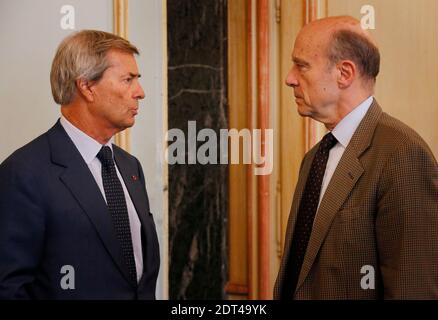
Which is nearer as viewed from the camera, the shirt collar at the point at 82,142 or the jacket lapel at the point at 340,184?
the jacket lapel at the point at 340,184

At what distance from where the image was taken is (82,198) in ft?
5.68

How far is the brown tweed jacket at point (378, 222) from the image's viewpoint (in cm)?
152

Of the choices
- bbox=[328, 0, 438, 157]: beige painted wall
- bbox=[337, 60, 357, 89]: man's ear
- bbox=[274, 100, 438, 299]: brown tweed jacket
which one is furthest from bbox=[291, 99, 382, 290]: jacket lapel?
bbox=[328, 0, 438, 157]: beige painted wall

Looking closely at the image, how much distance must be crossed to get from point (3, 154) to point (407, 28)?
1421mm

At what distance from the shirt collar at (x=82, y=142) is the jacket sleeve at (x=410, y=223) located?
76 cm

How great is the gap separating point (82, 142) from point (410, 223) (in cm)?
86

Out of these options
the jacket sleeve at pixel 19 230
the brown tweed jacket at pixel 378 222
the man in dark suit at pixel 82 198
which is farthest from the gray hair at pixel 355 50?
the jacket sleeve at pixel 19 230

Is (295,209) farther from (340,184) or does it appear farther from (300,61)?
(300,61)

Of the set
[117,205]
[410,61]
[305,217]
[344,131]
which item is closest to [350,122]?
[344,131]

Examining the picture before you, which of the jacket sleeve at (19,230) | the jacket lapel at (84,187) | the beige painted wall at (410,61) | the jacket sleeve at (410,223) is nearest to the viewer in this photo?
the jacket sleeve at (410,223)

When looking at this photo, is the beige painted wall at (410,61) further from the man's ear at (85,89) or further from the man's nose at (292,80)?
the man's ear at (85,89)

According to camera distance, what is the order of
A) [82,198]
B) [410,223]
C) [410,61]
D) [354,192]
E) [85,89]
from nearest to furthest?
[410,223], [354,192], [82,198], [85,89], [410,61]

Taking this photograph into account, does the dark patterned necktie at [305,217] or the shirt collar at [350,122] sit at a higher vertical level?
the shirt collar at [350,122]

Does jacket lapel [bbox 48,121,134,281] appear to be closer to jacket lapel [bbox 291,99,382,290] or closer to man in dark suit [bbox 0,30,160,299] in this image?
man in dark suit [bbox 0,30,160,299]
